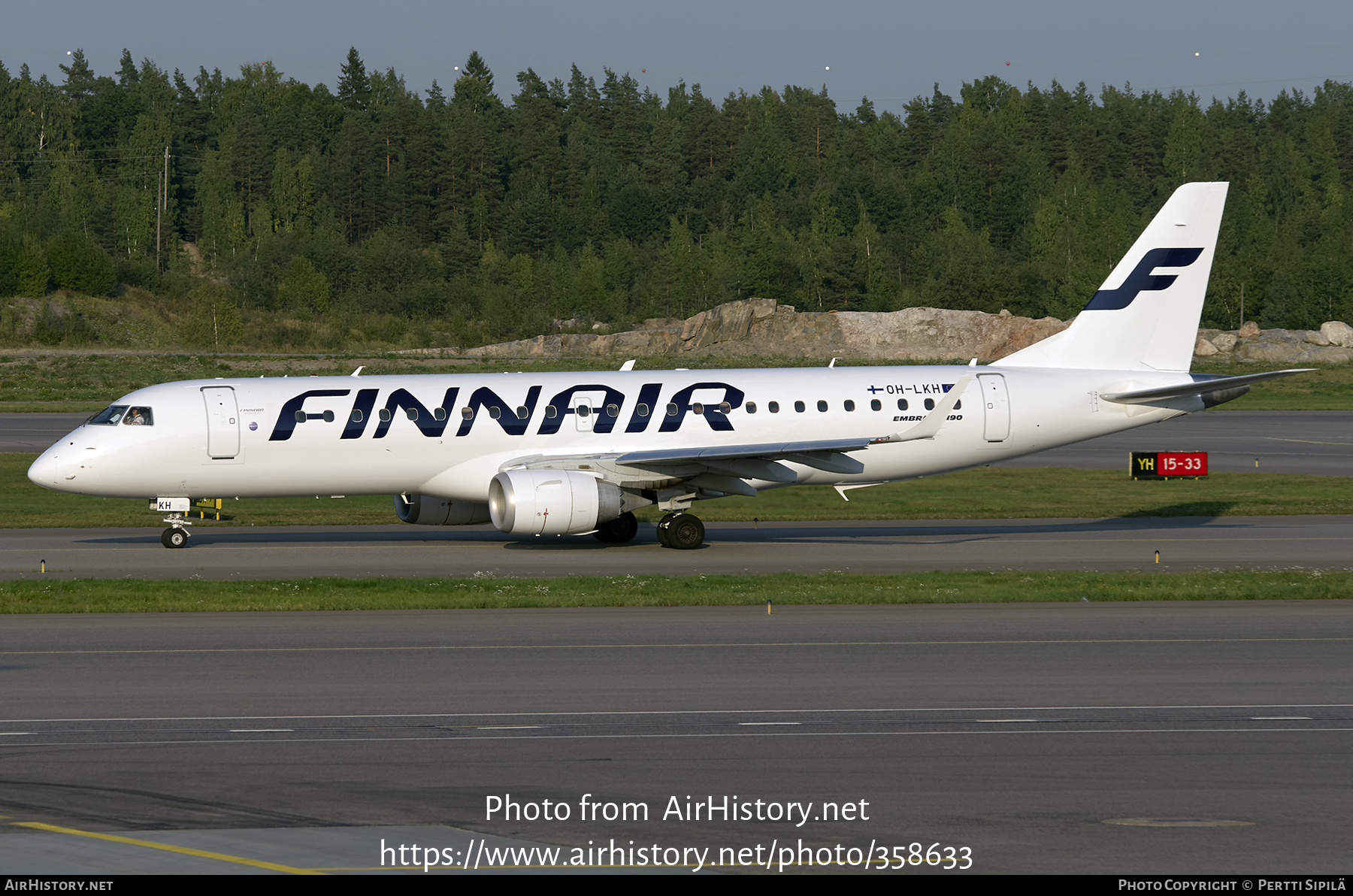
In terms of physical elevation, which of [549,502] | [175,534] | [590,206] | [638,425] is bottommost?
[175,534]

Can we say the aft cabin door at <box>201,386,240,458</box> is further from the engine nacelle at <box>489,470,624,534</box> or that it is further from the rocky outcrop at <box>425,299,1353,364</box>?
the rocky outcrop at <box>425,299,1353,364</box>

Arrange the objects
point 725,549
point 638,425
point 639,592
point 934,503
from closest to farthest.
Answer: point 639,592, point 725,549, point 638,425, point 934,503

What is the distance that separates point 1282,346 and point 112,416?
106 meters

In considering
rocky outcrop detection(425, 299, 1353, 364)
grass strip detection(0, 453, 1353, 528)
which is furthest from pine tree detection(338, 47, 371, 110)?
grass strip detection(0, 453, 1353, 528)

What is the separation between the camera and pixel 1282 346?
11688 cm

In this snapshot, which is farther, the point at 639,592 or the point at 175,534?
the point at 175,534

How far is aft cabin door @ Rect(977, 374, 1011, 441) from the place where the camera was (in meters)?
33.2

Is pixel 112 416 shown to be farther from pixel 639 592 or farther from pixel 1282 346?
pixel 1282 346

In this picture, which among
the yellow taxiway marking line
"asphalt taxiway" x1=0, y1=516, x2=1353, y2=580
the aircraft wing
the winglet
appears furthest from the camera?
the aircraft wing

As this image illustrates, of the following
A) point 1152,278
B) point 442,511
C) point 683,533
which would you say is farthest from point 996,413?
point 442,511

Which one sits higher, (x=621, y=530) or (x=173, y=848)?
(x=173, y=848)

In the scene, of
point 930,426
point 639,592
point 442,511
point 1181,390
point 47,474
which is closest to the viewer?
point 639,592

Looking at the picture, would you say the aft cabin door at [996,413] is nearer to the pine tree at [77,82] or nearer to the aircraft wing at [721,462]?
the aircraft wing at [721,462]

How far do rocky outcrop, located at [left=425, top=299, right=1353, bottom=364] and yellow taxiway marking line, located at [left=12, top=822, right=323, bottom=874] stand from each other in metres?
107
